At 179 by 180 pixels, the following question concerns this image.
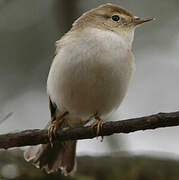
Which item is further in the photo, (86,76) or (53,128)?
(86,76)

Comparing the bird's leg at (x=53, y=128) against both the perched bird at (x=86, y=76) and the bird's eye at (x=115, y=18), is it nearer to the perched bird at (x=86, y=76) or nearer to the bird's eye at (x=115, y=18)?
the perched bird at (x=86, y=76)

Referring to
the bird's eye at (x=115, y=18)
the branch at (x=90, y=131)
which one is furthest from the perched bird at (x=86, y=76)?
the branch at (x=90, y=131)

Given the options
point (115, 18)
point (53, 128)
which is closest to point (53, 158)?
point (53, 128)

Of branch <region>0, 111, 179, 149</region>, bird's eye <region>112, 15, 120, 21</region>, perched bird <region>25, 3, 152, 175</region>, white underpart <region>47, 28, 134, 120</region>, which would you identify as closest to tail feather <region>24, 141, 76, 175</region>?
perched bird <region>25, 3, 152, 175</region>

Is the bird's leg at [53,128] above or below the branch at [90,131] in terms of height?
below

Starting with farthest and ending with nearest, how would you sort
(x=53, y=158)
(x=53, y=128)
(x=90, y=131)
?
(x=53, y=158)
(x=53, y=128)
(x=90, y=131)

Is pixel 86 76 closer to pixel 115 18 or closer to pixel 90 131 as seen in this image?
pixel 90 131

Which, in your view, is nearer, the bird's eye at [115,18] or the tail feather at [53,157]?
the tail feather at [53,157]

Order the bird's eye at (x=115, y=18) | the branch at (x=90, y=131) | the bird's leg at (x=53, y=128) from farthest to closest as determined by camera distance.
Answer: the bird's eye at (x=115, y=18), the bird's leg at (x=53, y=128), the branch at (x=90, y=131)
